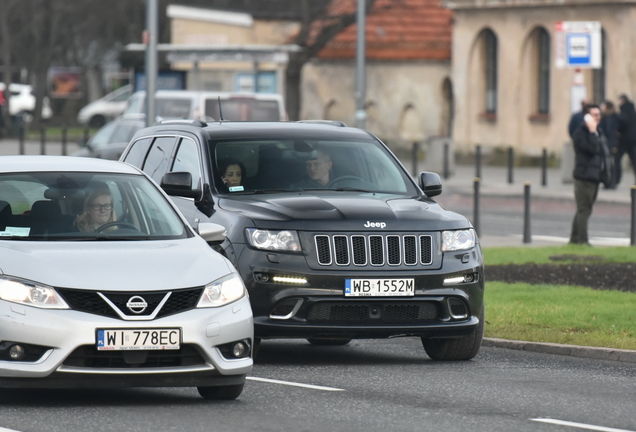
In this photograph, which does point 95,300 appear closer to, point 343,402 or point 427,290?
point 343,402

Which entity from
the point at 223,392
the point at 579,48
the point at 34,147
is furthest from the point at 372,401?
the point at 34,147

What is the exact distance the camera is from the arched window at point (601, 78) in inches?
1559

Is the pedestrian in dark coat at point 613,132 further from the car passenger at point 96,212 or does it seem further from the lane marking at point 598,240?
the car passenger at point 96,212

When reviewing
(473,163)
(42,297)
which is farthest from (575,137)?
(473,163)

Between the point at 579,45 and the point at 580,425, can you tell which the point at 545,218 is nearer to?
the point at 579,45

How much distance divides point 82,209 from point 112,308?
1.33 meters

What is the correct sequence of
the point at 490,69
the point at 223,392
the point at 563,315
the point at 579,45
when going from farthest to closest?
the point at 490,69, the point at 579,45, the point at 563,315, the point at 223,392

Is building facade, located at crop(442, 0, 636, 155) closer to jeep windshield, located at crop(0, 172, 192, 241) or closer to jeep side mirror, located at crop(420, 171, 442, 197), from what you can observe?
jeep side mirror, located at crop(420, 171, 442, 197)

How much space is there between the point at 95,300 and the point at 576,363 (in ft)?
14.0

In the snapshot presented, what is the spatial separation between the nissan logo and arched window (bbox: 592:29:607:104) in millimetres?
32100

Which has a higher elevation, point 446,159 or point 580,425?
point 446,159

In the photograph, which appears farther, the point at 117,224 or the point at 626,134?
the point at 626,134

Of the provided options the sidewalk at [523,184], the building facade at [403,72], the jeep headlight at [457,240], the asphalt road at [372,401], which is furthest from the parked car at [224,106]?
the asphalt road at [372,401]

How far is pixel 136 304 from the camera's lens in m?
8.61
